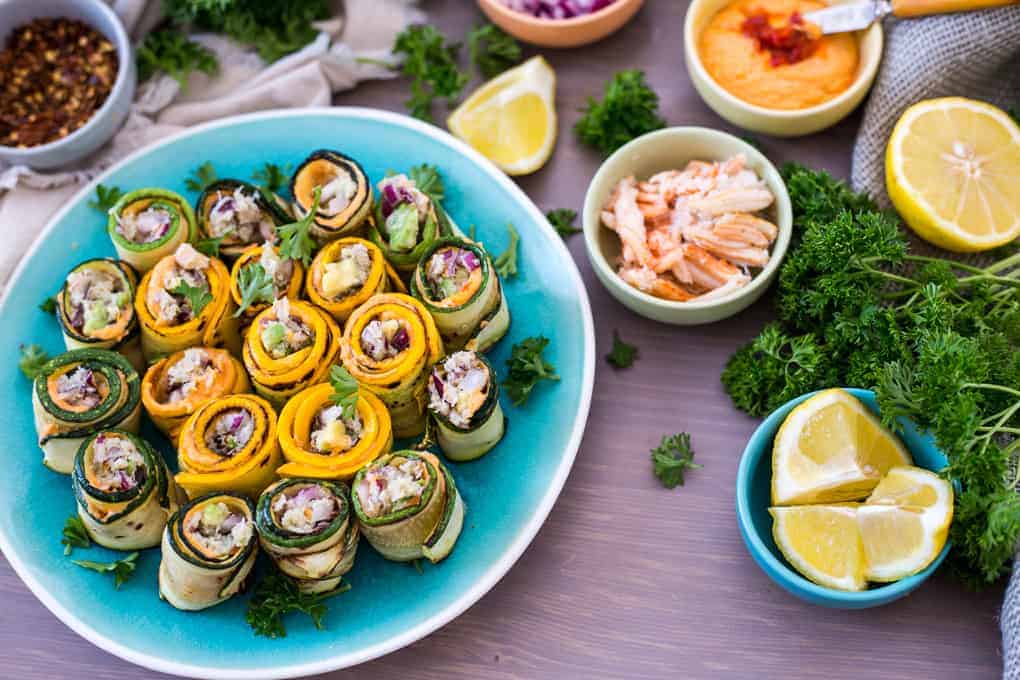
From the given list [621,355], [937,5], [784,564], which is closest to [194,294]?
[621,355]

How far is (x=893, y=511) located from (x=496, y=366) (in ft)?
3.52

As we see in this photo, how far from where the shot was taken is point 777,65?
2.98 m

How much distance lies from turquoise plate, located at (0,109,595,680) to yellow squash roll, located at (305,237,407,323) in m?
0.37

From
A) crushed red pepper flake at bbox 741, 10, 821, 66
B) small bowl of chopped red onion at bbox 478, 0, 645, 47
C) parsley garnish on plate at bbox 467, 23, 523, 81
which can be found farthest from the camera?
parsley garnish on plate at bbox 467, 23, 523, 81

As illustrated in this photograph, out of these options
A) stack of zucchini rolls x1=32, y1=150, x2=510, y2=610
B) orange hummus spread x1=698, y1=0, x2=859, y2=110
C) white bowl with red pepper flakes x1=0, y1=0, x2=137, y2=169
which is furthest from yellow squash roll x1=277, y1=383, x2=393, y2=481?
orange hummus spread x1=698, y1=0, x2=859, y2=110

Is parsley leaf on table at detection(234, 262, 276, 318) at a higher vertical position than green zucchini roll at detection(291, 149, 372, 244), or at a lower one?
lower

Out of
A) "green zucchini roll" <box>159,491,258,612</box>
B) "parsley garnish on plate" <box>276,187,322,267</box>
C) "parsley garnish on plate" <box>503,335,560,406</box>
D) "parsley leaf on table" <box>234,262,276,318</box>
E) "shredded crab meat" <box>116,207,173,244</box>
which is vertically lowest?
"green zucchini roll" <box>159,491,258,612</box>

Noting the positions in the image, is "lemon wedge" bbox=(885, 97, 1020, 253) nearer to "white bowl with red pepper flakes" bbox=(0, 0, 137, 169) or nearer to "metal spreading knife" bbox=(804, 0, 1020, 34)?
"metal spreading knife" bbox=(804, 0, 1020, 34)

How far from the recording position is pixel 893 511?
7.72 ft

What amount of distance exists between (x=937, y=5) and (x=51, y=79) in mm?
2682

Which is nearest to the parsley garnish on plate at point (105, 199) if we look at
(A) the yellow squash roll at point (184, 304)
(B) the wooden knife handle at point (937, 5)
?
(A) the yellow squash roll at point (184, 304)

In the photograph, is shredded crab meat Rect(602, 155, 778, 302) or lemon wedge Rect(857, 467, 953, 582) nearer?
lemon wedge Rect(857, 467, 953, 582)

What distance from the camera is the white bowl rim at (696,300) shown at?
2719 millimetres

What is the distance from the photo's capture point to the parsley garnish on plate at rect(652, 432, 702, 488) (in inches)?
109
